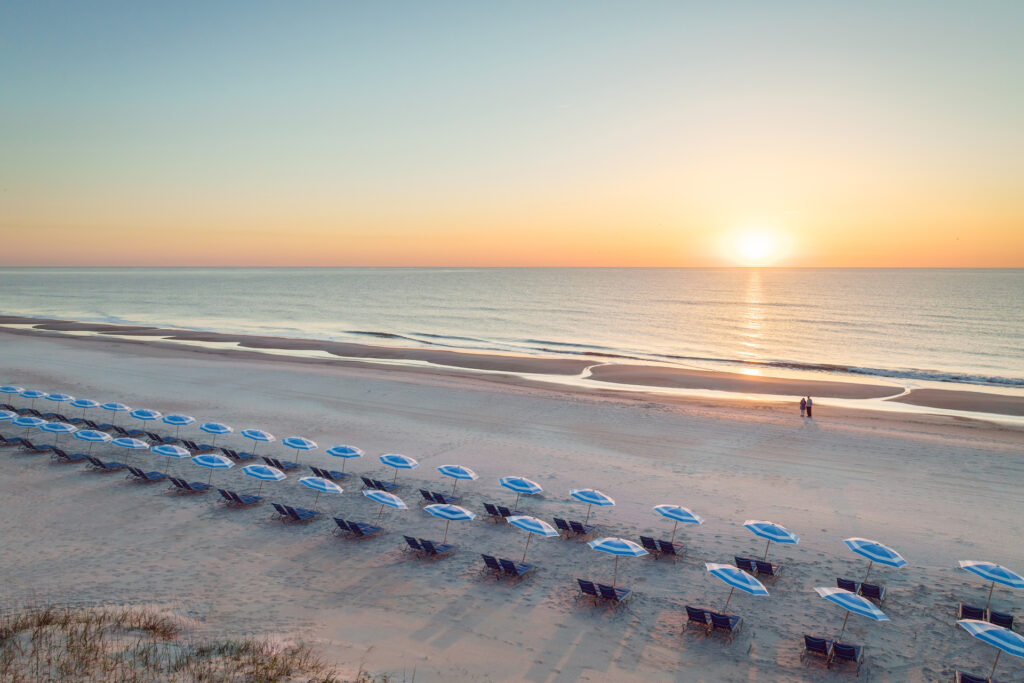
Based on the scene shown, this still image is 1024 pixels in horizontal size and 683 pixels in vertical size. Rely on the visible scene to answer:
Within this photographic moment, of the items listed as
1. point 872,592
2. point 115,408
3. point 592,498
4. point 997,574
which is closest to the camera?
point 997,574

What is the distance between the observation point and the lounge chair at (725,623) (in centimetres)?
1054

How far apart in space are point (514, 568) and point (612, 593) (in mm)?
2059

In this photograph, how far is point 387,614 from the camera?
36.0 ft

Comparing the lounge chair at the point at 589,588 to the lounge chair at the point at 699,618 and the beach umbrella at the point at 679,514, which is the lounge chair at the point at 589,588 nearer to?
the lounge chair at the point at 699,618

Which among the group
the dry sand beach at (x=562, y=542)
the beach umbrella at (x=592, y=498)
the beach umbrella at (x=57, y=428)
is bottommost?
the dry sand beach at (x=562, y=542)

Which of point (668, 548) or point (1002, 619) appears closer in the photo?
point (1002, 619)

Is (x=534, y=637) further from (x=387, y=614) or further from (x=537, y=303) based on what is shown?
(x=537, y=303)

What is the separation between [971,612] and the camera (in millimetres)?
11227

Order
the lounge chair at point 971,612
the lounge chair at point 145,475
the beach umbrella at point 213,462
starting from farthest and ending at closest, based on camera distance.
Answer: the lounge chair at point 145,475
the beach umbrella at point 213,462
the lounge chair at point 971,612

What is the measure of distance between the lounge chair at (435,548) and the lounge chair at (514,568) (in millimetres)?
1531

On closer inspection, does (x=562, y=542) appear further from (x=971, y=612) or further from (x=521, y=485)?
(x=971, y=612)

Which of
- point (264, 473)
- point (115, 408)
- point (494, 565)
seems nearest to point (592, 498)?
point (494, 565)

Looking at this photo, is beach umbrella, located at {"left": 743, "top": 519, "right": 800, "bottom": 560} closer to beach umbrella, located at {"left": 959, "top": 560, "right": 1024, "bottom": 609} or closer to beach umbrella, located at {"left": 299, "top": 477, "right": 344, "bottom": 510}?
beach umbrella, located at {"left": 959, "top": 560, "right": 1024, "bottom": 609}

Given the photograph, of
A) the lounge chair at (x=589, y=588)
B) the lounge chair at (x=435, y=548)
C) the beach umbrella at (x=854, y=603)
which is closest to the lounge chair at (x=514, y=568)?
the lounge chair at (x=589, y=588)
